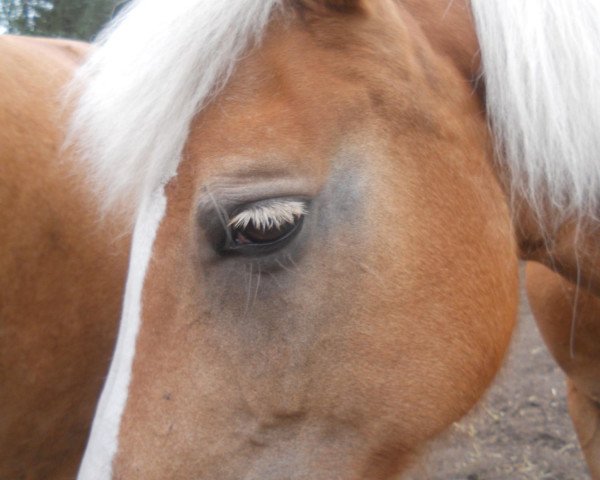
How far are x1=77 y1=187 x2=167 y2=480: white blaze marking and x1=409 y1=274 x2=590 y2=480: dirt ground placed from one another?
2159mm

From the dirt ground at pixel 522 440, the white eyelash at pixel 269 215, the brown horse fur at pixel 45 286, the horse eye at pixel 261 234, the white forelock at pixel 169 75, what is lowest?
the dirt ground at pixel 522 440

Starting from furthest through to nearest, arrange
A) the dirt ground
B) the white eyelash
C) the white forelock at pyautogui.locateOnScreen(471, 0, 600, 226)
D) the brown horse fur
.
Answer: the dirt ground → the brown horse fur → the white forelock at pyautogui.locateOnScreen(471, 0, 600, 226) → the white eyelash

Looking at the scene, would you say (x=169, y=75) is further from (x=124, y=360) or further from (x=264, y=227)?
(x=124, y=360)

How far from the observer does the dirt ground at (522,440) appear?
3600 millimetres

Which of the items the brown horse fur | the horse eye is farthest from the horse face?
the brown horse fur

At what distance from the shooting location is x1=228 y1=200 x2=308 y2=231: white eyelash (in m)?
1.29

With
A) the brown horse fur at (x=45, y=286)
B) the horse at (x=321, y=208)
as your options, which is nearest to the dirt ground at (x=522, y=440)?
the brown horse fur at (x=45, y=286)

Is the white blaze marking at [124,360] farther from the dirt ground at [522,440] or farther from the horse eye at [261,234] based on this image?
the dirt ground at [522,440]

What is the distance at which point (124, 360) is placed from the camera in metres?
1.37

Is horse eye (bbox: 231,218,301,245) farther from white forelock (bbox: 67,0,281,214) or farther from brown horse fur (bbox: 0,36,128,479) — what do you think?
brown horse fur (bbox: 0,36,128,479)

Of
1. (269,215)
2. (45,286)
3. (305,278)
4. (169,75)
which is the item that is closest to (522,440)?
(45,286)

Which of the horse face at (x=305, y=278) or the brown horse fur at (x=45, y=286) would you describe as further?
the brown horse fur at (x=45, y=286)

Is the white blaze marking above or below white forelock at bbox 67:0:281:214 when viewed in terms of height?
below

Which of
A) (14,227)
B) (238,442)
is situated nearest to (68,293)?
(14,227)
